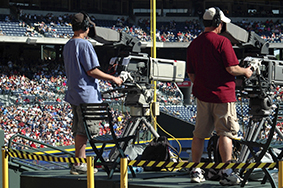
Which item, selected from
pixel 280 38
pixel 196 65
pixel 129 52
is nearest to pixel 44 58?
pixel 280 38

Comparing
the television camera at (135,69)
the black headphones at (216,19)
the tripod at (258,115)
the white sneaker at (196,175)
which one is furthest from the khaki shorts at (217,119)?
the television camera at (135,69)

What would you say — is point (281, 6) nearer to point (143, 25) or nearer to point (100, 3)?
point (143, 25)

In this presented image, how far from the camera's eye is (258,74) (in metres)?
5.34

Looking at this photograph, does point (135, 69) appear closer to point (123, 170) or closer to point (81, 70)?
point (81, 70)

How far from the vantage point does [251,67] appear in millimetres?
5152

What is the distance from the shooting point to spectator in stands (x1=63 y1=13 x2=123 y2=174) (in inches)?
192

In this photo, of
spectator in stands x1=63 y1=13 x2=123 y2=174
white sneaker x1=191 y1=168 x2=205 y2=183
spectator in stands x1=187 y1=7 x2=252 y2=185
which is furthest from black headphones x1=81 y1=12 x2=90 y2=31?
white sneaker x1=191 y1=168 x2=205 y2=183

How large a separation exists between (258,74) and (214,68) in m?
1.15

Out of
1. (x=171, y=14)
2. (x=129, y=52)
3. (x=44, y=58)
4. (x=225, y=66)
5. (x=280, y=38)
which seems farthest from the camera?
(x=171, y=14)

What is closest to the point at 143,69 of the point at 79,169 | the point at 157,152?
the point at 157,152

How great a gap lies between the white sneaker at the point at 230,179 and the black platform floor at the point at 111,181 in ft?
0.28

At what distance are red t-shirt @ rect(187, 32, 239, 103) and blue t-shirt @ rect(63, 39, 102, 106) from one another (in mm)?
1134

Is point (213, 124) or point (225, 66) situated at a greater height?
point (225, 66)

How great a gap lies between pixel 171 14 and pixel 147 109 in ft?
95.1
